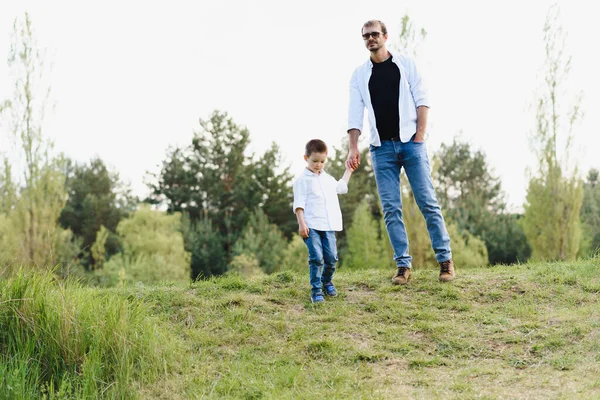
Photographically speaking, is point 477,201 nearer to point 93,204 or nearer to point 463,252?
point 463,252

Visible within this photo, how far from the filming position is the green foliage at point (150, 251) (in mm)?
27844

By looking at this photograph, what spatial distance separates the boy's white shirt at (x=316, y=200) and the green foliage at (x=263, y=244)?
76.6 ft

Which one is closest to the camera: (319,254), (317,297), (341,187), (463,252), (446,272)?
(319,254)

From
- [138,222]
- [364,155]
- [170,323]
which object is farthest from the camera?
[364,155]

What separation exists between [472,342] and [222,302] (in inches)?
88.6

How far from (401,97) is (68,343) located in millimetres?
3481

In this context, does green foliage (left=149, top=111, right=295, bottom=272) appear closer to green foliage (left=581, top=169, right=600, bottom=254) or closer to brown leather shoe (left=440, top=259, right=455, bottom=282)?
green foliage (left=581, top=169, right=600, bottom=254)

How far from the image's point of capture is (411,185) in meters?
5.58

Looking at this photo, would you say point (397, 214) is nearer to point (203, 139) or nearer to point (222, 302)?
point (222, 302)

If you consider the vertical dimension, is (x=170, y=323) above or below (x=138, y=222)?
below

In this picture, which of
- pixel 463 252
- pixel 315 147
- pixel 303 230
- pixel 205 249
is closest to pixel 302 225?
pixel 303 230

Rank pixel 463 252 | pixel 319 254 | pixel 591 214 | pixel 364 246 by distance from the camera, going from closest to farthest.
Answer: pixel 319 254 < pixel 463 252 < pixel 364 246 < pixel 591 214

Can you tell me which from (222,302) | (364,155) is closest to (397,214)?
(222,302)

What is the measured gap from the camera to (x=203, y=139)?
3753 centimetres
